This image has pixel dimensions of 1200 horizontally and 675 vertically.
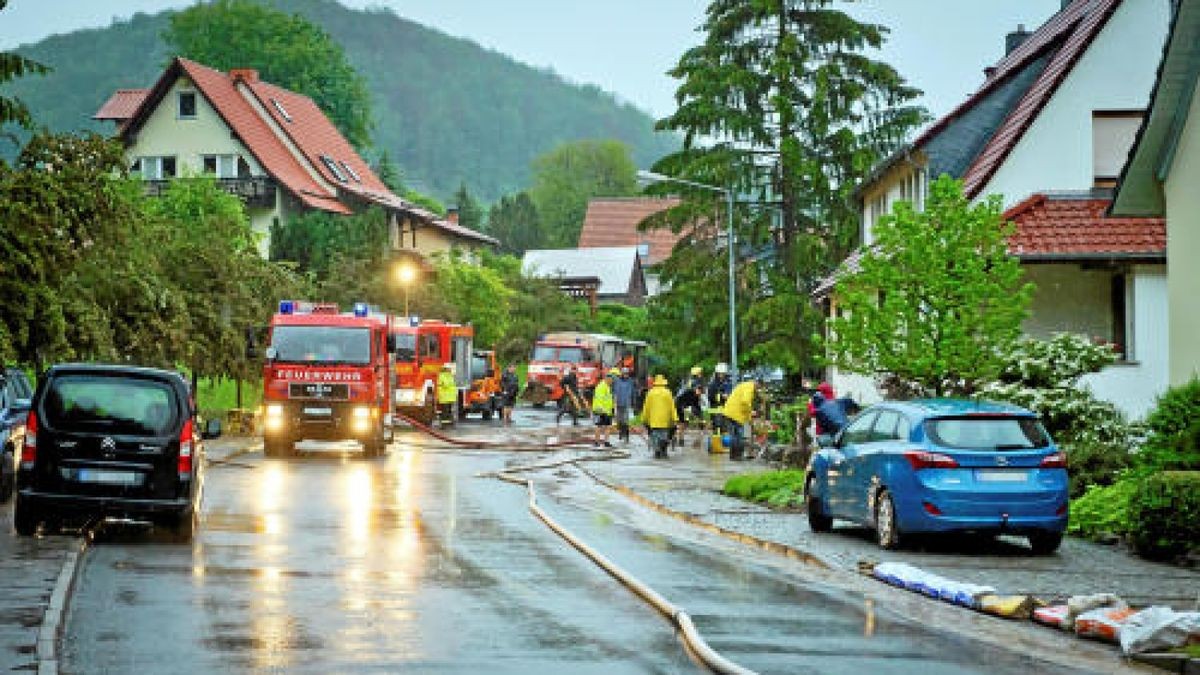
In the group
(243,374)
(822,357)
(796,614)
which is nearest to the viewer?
(796,614)

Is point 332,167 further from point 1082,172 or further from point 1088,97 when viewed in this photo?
point 1082,172

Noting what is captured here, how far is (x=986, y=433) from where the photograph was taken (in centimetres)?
1836

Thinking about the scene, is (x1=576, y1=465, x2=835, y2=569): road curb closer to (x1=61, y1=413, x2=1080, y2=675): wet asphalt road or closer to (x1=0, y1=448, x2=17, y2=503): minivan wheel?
(x1=61, y1=413, x2=1080, y2=675): wet asphalt road

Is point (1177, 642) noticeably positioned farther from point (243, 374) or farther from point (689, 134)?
point (689, 134)

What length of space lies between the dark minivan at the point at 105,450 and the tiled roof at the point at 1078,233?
50.9 ft

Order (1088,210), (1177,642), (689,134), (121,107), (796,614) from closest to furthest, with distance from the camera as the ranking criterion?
(1177,642) → (796,614) → (1088,210) → (689,134) → (121,107)

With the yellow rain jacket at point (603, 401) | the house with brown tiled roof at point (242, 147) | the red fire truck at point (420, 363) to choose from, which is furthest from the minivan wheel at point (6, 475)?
the house with brown tiled roof at point (242, 147)

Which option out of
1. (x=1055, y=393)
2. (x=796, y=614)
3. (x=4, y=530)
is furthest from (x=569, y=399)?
(x=796, y=614)

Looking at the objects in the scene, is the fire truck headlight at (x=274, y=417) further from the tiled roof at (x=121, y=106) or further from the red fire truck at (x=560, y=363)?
the tiled roof at (x=121, y=106)

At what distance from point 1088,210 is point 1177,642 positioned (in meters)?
20.6

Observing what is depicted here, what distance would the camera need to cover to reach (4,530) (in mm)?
18797

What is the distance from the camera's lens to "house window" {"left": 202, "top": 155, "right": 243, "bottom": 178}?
79.2m

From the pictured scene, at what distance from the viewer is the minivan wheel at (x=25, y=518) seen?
18.0 metres

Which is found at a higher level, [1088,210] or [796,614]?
[1088,210]
